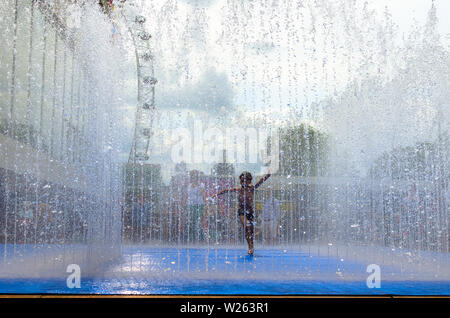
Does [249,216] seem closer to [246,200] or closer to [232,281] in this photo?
[246,200]

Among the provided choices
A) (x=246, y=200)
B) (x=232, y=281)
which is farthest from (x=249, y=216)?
(x=232, y=281)

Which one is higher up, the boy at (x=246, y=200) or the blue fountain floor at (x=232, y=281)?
the boy at (x=246, y=200)

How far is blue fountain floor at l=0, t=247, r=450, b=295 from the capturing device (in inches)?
153

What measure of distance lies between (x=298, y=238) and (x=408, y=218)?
407cm

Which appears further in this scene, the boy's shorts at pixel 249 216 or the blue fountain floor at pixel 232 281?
the boy's shorts at pixel 249 216

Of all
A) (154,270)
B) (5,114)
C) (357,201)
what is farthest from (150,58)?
(154,270)

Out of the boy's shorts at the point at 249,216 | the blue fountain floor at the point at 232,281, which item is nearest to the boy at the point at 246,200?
the boy's shorts at the point at 249,216

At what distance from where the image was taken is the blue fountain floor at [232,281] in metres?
3.88

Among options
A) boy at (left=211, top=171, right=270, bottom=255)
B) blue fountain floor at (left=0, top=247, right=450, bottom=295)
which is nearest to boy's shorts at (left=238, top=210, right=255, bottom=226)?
boy at (left=211, top=171, right=270, bottom=255)

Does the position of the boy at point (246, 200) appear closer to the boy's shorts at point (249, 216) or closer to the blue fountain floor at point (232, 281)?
the boy's shorts at point (249, 216)

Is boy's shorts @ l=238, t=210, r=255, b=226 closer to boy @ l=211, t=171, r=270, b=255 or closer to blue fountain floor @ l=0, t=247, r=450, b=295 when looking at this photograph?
boy @ l=211, t=171, r=270, b=255

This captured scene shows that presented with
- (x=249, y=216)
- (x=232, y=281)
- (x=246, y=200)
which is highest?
(x=246, y=200)

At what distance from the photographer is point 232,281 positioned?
449 centimetres

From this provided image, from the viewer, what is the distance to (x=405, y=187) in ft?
36.1
